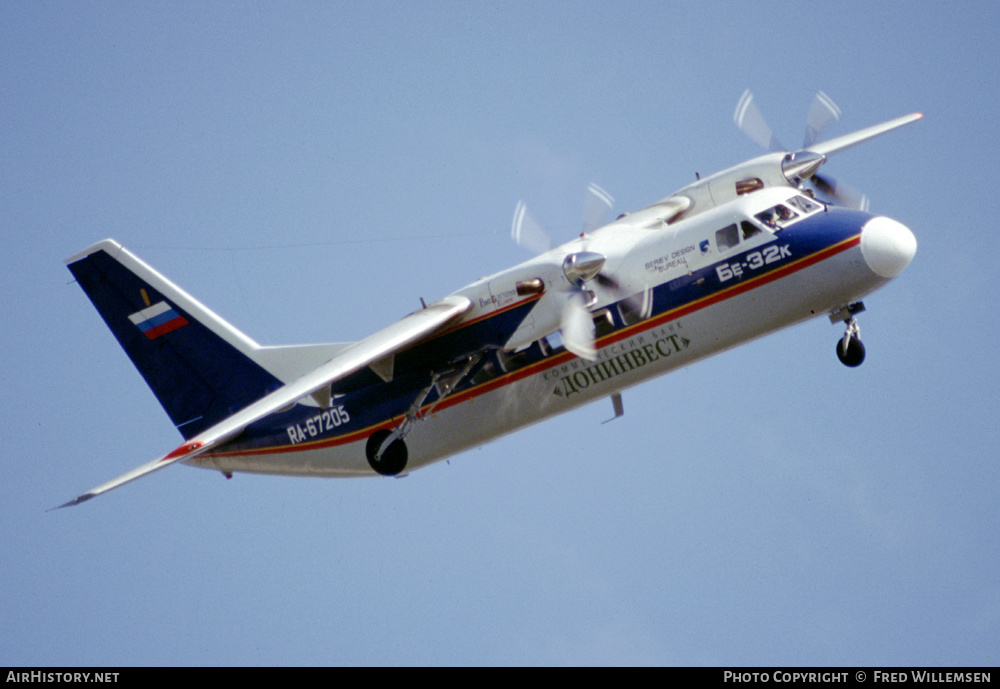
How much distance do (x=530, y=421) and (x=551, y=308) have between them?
293cm

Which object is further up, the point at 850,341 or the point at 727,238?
the point at 727,238

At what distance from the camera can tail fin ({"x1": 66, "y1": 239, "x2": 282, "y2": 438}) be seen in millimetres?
25250

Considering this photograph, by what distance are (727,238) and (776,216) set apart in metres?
0.92

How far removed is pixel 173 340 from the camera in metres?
25.8

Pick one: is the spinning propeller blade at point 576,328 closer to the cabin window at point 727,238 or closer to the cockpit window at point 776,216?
the cabin window at point 727,238

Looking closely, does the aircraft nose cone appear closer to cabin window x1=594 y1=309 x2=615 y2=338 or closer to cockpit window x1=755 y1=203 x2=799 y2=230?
cockpit window x1=755 y1=203 x2=799 y2=230

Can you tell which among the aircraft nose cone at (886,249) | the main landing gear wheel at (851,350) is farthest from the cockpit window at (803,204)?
the main landing gear wheel at (851,350)

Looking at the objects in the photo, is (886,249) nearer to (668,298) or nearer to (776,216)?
(776,216)

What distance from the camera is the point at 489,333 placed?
20.8 meters

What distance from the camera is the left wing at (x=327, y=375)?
1919 cm

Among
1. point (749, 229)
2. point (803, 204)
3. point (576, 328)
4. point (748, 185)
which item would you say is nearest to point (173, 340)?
point (576, 328)
